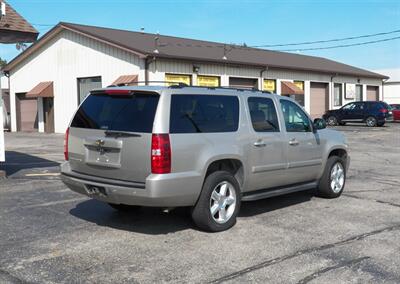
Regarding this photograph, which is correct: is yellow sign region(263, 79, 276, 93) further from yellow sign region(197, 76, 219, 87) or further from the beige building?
yellow sign region(197, 76, 219, 87)

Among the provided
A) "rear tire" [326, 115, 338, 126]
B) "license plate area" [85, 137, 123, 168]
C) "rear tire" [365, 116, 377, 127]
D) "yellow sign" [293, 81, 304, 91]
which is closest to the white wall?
"yellow sign" [293, 81, 304, 91]

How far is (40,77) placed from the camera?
101 feet

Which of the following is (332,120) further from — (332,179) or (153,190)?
(153,190)

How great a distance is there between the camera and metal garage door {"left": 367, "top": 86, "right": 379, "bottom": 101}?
4323 cm

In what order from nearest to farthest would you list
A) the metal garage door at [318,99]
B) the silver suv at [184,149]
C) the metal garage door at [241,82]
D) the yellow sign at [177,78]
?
1. the silver suv at [184,149]
2. the yellow sign at [177,78]
3. the metal garage door at [241,82]
4. the metal garage door at [318,99]

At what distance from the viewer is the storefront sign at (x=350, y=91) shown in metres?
39.6

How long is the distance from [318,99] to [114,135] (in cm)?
3281

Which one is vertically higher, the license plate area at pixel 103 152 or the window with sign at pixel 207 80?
the window with sign at pixel 207 80

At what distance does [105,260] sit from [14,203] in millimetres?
3473

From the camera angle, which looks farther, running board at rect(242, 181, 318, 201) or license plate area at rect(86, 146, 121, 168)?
running board at rect(242, 181, 318, 201)

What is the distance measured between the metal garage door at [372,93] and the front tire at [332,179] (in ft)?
120

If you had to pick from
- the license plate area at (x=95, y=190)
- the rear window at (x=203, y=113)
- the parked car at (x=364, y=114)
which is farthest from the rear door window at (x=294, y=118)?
the parked car at (x=364, y=114)

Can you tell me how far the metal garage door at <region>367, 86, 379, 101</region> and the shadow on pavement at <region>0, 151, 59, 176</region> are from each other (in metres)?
34.5

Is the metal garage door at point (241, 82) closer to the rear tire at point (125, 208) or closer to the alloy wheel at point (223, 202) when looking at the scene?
the rear tire at point (125, 208)
